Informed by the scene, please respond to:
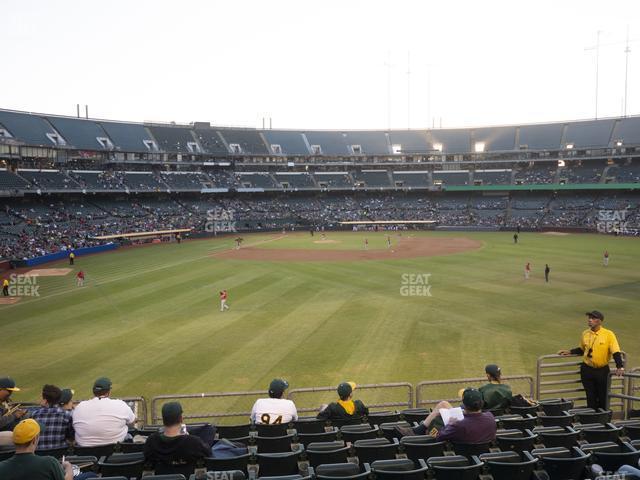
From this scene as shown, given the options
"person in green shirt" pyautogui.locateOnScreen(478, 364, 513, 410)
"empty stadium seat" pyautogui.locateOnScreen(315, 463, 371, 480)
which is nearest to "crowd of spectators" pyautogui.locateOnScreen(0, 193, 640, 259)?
"person in green shirt" pyautogui.locateOnScreen(478, 364, 513, 410)

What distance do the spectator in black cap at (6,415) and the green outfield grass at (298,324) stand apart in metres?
7.33

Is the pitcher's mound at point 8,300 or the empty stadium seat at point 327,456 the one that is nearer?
the empty stadium seat at point 327,456

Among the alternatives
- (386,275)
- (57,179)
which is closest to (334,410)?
(386,275)

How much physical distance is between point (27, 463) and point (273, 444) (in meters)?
3.41

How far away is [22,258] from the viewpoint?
47750 mm

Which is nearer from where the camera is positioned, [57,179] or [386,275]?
[386,275]

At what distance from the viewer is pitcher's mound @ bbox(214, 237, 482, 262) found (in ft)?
164

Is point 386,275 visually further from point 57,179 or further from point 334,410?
point 57,179

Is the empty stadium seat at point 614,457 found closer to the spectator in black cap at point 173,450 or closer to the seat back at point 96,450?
the spectator in black cap at point 173,450

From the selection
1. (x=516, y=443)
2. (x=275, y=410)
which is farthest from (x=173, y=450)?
(x=516, y=443)

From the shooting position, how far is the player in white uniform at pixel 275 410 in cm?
826

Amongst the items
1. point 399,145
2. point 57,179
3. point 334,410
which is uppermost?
point 399,145

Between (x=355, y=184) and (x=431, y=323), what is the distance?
271 ft

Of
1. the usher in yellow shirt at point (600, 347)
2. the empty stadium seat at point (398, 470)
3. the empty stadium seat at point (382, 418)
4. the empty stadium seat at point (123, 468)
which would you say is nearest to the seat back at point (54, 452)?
the empty stadium seat at point (123, 468)
